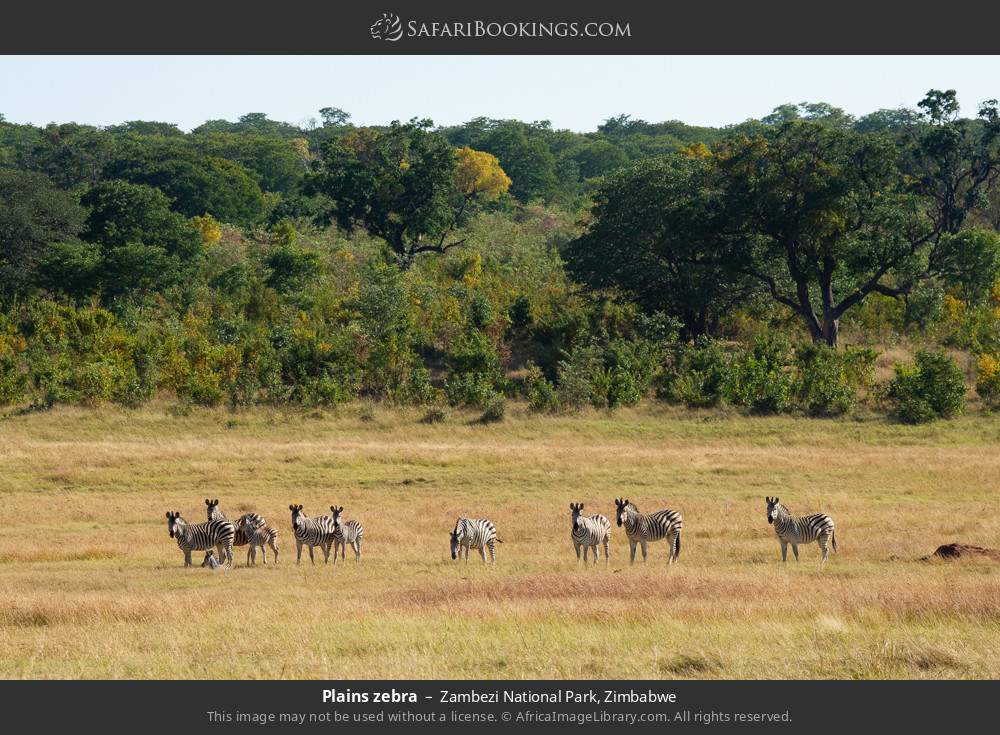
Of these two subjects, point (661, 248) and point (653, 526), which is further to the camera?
point (661, 248)

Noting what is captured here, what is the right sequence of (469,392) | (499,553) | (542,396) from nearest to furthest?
(499,553)
(469,392)
(542,396)

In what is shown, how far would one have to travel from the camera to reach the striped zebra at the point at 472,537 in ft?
77.1

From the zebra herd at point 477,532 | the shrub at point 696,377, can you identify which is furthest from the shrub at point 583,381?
the zebra herd at point 477,532

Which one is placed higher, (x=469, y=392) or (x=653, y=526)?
(x=469, y=392)

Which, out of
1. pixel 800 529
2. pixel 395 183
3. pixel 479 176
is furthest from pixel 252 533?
pixel 479 176

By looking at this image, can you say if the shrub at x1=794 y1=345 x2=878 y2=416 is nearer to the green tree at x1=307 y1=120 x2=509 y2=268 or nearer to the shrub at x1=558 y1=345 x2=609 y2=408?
the shrub at x1=558 y1=345 x2=609 y2=408

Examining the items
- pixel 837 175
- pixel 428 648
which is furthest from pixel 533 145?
pixel 428 648

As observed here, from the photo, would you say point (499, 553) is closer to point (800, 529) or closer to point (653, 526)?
point (653, 526)

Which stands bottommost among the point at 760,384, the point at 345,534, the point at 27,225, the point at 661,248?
the point at 345,534

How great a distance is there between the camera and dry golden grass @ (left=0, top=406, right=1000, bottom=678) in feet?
50.1

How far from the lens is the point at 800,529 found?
2306cm

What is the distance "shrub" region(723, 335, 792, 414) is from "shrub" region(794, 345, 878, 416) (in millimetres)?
623

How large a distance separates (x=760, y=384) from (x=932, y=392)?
649 centimetres

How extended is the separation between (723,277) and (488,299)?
38.3 feet
